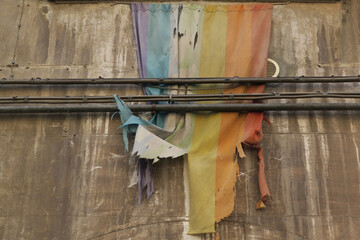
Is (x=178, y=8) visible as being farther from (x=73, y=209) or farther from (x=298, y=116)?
(x=73, y=209)

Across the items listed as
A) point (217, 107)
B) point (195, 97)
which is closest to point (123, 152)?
point (195, 97)

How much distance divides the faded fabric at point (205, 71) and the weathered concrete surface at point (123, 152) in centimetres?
22

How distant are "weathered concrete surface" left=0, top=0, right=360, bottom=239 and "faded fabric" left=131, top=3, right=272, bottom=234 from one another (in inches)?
8.8

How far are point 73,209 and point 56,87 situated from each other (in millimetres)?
2095

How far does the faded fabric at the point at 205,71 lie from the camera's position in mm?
6574

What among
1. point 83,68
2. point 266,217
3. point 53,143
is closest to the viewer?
point 266,217

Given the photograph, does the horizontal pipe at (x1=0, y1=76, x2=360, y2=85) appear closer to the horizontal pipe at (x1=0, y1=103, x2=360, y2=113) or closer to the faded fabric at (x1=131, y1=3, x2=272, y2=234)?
the faded fabric at (x1=131, y1=3, x2=272, y2=234)

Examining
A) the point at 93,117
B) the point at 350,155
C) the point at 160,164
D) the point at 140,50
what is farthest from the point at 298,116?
the point at 93,117

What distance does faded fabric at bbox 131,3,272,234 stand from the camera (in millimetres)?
6574

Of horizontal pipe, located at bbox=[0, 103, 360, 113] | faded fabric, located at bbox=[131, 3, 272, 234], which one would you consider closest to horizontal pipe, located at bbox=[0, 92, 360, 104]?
horizontal pipe, located at bbox=[0, 103, 360, 113]

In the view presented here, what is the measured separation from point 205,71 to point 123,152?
6.16 feet

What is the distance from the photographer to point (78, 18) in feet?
26.1

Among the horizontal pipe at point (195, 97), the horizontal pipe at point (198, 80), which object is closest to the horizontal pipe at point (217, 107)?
the horizontal pipe at point (195, 97)

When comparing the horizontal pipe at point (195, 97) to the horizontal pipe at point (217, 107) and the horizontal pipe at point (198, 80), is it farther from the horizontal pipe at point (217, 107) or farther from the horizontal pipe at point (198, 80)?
the horizontal pipe at point (198, 80)
